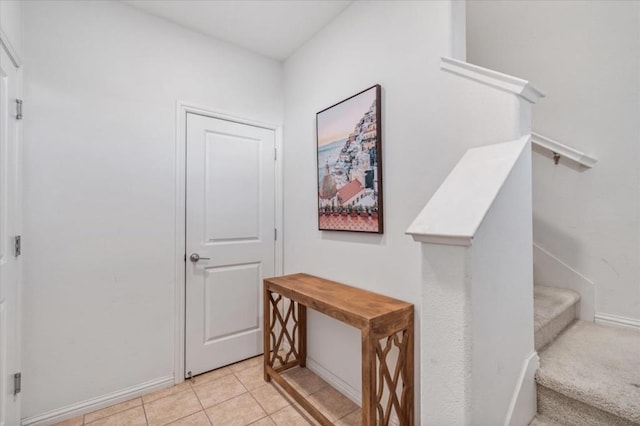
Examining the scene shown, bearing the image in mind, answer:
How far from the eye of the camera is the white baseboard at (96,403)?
1709mm

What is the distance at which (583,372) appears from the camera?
4.09 ft

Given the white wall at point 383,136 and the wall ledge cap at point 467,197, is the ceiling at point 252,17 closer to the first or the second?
the white wall at point 383,136

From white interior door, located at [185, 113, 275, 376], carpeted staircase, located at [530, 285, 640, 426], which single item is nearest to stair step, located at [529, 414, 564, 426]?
carpeted staircase, located at [530, 285, 640, 426]

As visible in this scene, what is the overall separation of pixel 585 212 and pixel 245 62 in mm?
2773

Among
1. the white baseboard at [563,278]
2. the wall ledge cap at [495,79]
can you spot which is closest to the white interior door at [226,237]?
the wall ledge cap at [495,79]

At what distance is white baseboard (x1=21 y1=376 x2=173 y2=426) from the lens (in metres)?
1.71

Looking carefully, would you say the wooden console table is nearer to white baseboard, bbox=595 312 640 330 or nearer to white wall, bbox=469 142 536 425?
white wall, bbox=469 142 536 425

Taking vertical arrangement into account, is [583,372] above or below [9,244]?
below

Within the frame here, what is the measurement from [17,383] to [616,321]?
3480 mm

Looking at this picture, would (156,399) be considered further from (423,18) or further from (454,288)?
(423,18)

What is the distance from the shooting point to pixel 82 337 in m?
1.84

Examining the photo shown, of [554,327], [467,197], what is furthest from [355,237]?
[554,327]

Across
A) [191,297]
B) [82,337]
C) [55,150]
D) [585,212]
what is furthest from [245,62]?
[585,212]

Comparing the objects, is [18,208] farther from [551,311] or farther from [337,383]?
[551,311]
